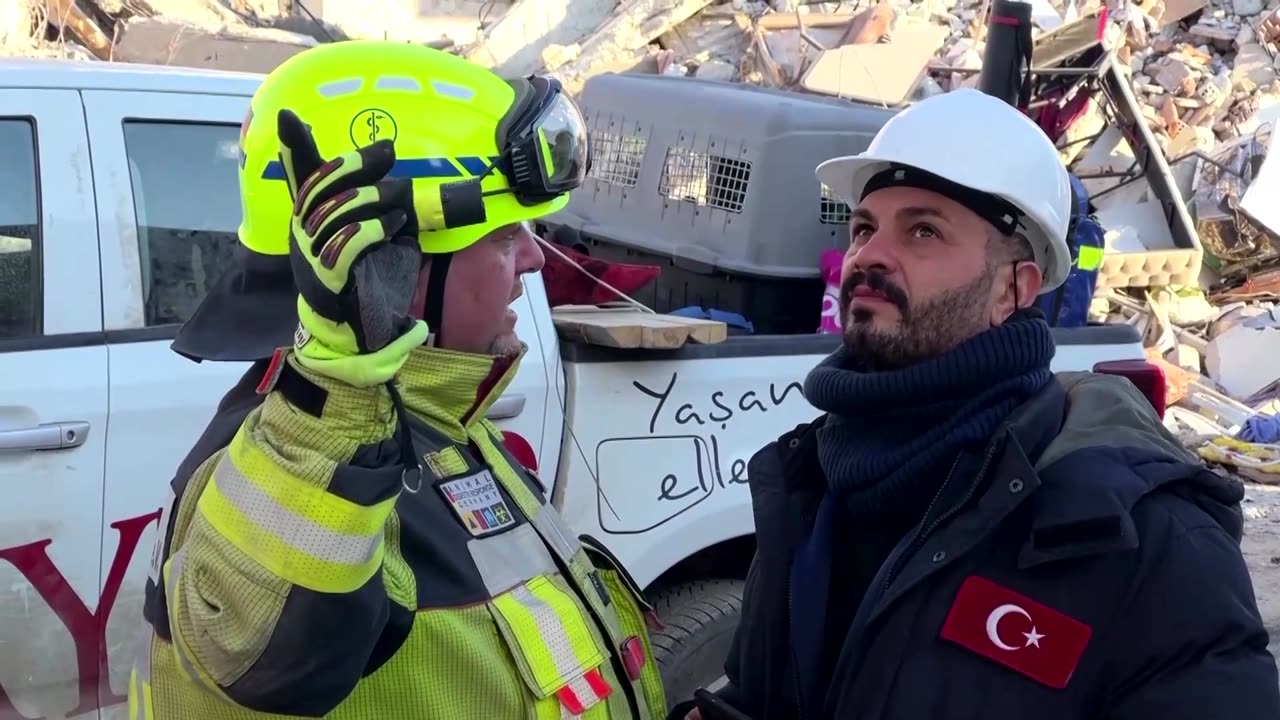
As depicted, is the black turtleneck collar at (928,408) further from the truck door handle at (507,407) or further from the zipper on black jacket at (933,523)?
the truck door handle at (507,407)

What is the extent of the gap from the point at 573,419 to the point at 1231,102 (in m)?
11.6

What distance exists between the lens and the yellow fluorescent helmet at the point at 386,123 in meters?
1.50

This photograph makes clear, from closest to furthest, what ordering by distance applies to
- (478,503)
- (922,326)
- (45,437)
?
(478,503) → (922,326) → (45,437)

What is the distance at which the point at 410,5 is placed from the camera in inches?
497

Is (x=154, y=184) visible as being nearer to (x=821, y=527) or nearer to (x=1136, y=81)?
(x=821, y=527)

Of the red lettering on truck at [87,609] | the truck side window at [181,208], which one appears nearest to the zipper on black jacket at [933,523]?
the red lettering on truck at [87,609]

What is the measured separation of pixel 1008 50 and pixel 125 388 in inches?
182

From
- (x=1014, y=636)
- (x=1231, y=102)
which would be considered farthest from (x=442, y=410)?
(x=1231, y=102)

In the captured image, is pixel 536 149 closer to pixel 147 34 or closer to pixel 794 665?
pixel 794 665

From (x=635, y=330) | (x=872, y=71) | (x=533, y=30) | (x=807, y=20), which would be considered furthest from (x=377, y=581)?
(x=533, y=30)

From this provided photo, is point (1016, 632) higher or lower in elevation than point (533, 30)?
lower

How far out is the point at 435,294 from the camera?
1.54m

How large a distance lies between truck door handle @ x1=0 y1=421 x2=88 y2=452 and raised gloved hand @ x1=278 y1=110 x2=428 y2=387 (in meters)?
1.39

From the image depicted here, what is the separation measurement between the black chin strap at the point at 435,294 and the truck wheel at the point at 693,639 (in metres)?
1.63
